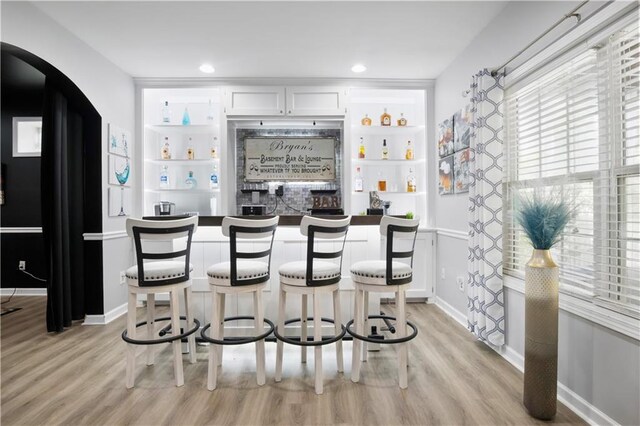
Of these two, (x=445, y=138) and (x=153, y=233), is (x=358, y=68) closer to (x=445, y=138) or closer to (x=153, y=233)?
(x=445, y=138)

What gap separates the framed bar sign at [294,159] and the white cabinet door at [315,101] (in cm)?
44

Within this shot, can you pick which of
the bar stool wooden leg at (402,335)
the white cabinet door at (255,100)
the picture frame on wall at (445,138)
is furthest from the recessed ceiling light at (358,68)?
the bar stool wooden leg at (402,335)

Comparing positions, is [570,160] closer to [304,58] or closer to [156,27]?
[304,58]

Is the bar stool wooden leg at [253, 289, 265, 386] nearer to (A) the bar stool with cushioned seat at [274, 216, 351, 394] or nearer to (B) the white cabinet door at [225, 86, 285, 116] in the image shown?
(A) the bar stool with cushioned seat at [274, 216, 351, 394]

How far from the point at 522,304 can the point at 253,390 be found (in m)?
1.93

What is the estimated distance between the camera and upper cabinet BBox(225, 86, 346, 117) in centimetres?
409

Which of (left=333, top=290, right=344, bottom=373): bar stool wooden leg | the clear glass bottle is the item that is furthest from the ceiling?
(left=333, top=290, right=344, bottom=373): bar stool wooden leg

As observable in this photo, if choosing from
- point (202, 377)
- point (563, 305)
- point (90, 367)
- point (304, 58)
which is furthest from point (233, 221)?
point (304, 58)

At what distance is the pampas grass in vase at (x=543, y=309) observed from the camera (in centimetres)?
176

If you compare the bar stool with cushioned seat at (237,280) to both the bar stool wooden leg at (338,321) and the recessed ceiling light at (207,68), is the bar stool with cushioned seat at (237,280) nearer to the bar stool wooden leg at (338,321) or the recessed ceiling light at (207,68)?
the bar stool wooden leg at (338,321)

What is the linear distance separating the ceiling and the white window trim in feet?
7.25

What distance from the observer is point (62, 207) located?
318 centimetres

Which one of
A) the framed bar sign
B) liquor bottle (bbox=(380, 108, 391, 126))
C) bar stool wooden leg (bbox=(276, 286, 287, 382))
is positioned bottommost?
bar stool wooden leg (bbox=(276, 286, 287, 382))

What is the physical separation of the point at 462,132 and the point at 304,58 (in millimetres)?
1794
